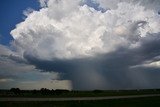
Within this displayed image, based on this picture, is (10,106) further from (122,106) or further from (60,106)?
(122,106)

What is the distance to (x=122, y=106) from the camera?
4869 centimetres

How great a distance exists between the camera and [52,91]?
113688 millimetres

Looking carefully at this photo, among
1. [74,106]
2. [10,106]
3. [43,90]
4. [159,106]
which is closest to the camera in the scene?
[74,106]

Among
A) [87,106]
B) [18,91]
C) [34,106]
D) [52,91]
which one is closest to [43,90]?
[52,91]

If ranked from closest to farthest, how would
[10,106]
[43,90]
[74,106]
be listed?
1. [74,106]
2. [10,106]
3. [43,90]

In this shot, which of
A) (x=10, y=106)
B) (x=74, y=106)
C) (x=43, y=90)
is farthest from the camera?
(x=43, y=90)

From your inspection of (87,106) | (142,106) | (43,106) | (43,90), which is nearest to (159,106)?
(142,106)

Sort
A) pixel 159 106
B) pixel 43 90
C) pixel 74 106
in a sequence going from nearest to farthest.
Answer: pixel 74 106
pixel 159 106
pixel 43 90

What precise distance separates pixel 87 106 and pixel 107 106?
12.0 metres

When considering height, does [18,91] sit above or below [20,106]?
above

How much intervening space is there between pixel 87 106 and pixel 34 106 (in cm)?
1268

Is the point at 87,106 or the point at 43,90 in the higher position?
the point at 43,90

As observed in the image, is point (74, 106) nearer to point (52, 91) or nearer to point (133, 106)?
point (133, 106)

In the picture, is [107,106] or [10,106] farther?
[107,106]
